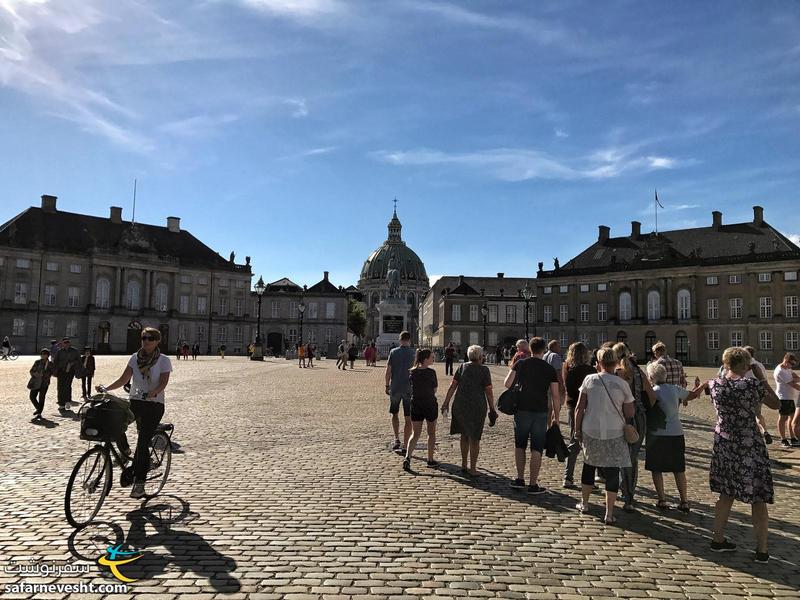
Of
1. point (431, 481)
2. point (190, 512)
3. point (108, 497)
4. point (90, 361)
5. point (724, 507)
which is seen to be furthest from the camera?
point (90, 361)

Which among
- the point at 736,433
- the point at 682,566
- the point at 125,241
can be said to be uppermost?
the point at 125,241

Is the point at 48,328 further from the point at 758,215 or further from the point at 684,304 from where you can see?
the point at 758,215

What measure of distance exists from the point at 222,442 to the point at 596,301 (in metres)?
70.5

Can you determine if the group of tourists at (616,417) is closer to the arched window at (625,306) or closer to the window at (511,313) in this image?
the arched window at (625,306)

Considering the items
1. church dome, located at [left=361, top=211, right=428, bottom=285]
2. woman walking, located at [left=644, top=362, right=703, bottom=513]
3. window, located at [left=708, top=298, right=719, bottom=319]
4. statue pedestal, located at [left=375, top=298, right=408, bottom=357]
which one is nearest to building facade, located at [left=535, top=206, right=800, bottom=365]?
window, located at [left=708, top=298, right=719, bottom=319]

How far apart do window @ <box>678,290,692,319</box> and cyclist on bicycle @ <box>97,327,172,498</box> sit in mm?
70417

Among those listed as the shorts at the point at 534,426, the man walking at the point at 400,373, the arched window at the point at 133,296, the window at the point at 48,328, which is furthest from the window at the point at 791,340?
the window at the point at 48,328

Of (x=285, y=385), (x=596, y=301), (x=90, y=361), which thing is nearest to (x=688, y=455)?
(x=90, y=361)

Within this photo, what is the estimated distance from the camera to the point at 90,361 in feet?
52.9

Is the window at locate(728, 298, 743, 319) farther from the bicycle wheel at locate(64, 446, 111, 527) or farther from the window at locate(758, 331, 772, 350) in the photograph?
the bicycle wheel at locate(64, 446, 111, 527)

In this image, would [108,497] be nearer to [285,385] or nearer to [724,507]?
[724,507]

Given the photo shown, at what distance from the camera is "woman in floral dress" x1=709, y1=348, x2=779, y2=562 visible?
17.6 ft

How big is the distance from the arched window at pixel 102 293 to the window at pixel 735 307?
69.3m

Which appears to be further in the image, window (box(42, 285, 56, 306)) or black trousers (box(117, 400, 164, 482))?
window (box(42, 285, 56, 306))
